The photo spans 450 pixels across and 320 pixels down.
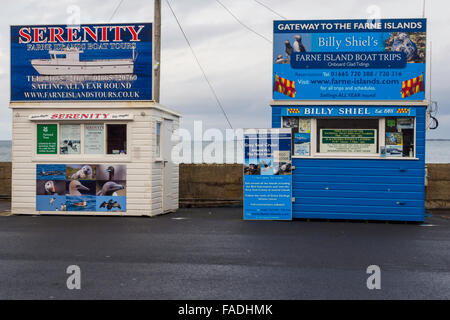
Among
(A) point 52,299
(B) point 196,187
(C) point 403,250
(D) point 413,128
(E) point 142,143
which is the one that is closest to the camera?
(A) point 52,299

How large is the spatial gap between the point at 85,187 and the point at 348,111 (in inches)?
267

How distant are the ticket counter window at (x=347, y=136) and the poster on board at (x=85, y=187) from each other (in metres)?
5.01

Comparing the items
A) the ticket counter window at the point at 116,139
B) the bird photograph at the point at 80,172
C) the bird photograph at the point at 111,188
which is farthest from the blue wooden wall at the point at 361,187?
the bird photograph at the point at 80,172

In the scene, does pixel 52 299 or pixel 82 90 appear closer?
pixel 52 299

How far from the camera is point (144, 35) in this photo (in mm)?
15453

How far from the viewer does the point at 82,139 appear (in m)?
15.6

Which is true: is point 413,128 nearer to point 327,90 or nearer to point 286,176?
point 327,90

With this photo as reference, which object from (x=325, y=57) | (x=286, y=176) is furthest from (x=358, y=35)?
(x=286, y=176)

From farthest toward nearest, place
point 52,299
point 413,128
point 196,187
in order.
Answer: point 196,187 < point 413,128 < point 52,299

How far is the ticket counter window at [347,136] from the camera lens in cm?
1450

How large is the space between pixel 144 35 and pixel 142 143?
274cm

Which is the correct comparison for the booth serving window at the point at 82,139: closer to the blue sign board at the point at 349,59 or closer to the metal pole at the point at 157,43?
the metal pole at the point at 157,43

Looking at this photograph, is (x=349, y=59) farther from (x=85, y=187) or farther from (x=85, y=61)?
(x=85, y=187)

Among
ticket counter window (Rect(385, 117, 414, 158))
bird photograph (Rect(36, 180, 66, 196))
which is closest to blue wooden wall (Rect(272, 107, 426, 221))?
ticket counter window (Rect(385, 117, 414, 158))
